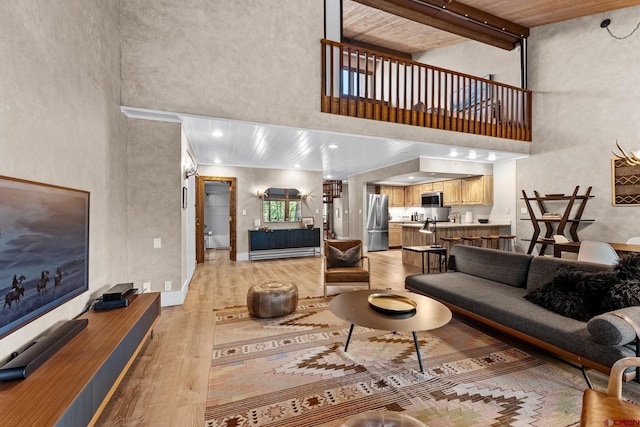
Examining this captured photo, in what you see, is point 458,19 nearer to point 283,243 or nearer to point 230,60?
point 230,60

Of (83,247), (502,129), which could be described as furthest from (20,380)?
(502,129)

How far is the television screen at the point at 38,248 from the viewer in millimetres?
1464

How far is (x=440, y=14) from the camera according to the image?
18.2 ft

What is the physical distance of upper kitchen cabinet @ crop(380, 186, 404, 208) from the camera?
31.1 feet

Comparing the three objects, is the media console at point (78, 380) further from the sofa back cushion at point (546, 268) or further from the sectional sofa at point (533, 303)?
the sofa back cushion at point (546, 268)

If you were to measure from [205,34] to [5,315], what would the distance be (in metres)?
3.65

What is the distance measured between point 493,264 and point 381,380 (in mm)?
2270

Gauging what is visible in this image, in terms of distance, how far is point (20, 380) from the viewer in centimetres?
137

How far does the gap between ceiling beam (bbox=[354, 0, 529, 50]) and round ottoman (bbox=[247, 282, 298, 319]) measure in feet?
17.3

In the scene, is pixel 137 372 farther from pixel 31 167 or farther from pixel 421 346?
pixel 421 346

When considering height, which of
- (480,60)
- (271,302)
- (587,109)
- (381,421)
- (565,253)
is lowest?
(271,302)

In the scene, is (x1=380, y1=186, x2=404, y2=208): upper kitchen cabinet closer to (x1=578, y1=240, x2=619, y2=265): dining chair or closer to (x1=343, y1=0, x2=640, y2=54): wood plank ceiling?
(x1=343, y1=0, x2=640, y2=54): wood plank ceiling

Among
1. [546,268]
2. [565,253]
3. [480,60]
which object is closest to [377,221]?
[565,253]

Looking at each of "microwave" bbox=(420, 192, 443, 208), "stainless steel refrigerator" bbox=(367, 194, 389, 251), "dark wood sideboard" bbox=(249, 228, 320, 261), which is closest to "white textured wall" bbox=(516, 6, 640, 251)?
"microwave" bbox=(420, 192, 443, 208)
